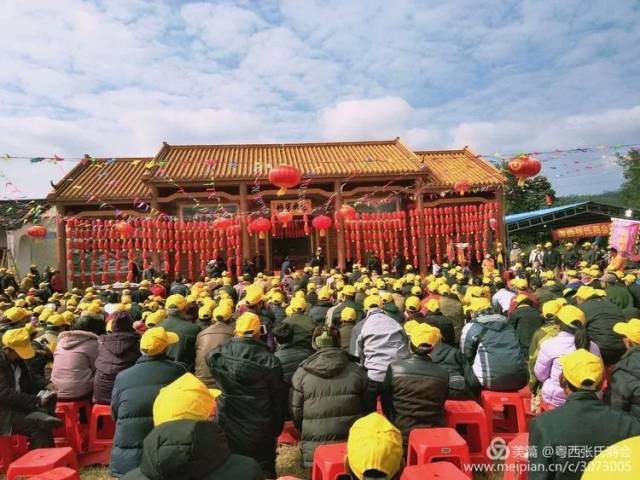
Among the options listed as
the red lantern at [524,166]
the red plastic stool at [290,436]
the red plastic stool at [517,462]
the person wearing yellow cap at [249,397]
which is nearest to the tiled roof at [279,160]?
the red lantern at [524,166]

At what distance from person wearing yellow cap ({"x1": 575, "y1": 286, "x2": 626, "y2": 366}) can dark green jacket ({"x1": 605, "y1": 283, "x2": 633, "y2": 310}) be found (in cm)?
205

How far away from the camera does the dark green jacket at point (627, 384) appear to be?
11.0 ft

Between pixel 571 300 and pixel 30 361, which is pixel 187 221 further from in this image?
pixel 571 300

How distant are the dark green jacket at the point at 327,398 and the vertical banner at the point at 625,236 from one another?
53.2 feet

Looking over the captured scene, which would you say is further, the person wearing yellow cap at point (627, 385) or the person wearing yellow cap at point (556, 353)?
the person wearing yellow cap at point (556, 353)

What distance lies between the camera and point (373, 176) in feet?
52.1

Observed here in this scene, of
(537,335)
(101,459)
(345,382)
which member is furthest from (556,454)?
(101,459)

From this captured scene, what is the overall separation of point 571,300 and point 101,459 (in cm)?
677

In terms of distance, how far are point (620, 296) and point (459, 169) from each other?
12.1 metres

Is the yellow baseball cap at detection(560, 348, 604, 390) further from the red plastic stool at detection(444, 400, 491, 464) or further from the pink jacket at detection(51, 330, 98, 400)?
the pink jacket at detection(51, 330, 98, 400)

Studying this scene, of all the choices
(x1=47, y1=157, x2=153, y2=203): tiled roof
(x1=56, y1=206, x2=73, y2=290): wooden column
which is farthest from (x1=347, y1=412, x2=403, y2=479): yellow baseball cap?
(x1=56, y1=206, x2=73, y2=290): wooden column

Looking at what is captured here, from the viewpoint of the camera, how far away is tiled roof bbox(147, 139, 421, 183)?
51.6 feet

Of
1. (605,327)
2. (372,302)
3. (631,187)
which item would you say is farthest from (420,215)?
(631,187)

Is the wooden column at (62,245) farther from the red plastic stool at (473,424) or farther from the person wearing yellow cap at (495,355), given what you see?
the red plastic stool at (473,424)
